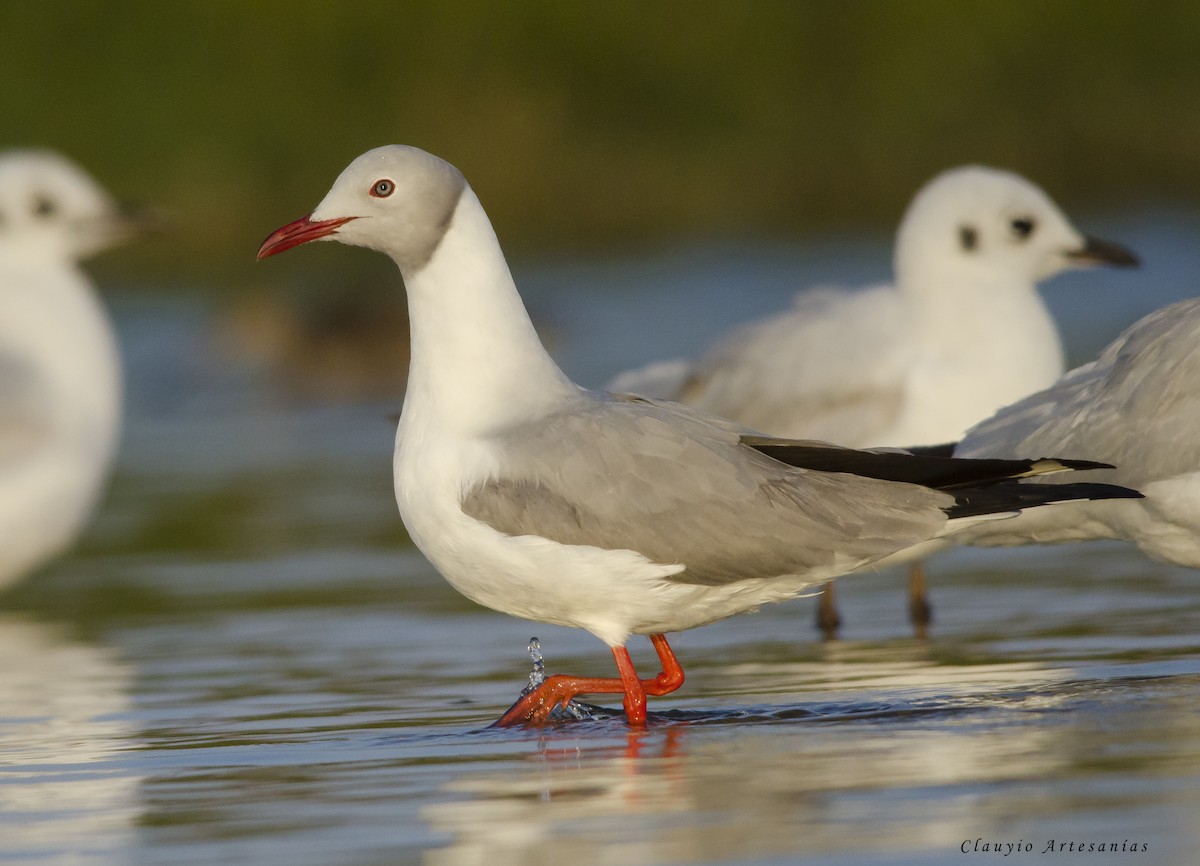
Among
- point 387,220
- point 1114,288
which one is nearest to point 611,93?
point 1114,288

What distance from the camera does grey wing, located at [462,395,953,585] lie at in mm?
6148

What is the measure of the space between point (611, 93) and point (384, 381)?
441 inches

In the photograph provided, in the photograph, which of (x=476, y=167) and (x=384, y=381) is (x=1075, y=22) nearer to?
(x=476, y=167)

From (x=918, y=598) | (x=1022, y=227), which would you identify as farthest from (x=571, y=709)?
(x=1022, y=227)

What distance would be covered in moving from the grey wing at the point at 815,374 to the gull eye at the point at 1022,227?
573mm

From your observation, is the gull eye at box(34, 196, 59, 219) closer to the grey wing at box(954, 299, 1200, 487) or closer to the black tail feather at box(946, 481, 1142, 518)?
the grey wing at box(954, 299, 1200, 487)

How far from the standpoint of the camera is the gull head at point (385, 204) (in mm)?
6465

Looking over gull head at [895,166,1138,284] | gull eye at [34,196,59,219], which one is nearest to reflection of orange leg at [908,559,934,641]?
gull head at [895,166,1138,284]

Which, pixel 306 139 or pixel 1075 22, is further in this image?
pixel 1075 22

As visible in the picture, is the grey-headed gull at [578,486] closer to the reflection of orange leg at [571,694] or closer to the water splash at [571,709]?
the reflection of orange leg at [571,694]

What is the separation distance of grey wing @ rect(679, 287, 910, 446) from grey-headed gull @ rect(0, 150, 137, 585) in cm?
254

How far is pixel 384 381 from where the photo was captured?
1916 cm

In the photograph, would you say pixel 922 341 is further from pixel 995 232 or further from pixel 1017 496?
pixel 1017 496

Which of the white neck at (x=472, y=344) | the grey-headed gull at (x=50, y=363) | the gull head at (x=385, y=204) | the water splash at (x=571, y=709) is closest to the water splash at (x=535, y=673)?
the water splash at (x=571, y=709)
